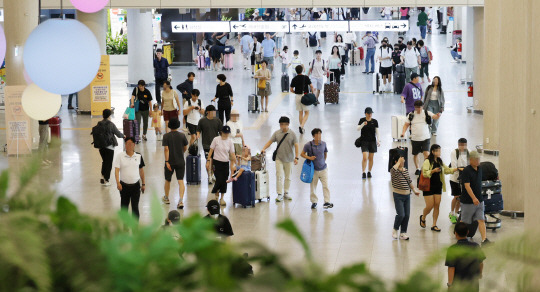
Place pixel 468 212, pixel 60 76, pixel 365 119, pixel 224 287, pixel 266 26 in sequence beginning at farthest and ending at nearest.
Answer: pixel 266 26 < pixel 365 119 < pixel 468 212 < pixel 60 76 < pixel 224 287

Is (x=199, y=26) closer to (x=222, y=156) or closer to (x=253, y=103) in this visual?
(x=253, y=103)

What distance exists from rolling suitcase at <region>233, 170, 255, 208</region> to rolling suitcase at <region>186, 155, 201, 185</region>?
1.82 m

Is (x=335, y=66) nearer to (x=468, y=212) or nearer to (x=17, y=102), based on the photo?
(x=17, y=102)

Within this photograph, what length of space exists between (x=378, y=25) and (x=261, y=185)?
57.8ft

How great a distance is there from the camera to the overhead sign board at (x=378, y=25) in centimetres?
3055

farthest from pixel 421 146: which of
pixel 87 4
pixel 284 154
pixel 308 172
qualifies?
pixel 87 4

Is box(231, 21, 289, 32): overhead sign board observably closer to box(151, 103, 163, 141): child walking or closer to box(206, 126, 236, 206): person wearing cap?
box(151, 103, 163, 141): child walking

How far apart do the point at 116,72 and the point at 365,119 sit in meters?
25.1

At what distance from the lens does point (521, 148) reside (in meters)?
14.5

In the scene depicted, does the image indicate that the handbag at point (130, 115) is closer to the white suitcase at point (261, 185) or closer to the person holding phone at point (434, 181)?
the white suitcase at point (261, 185)

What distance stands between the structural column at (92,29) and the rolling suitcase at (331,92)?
24.0 feet

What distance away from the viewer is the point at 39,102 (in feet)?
24.7

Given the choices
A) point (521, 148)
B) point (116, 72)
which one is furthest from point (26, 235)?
point (116, 72)

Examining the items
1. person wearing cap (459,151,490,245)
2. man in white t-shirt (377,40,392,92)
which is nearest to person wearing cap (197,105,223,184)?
person wearing cap (459,151,490,245)
